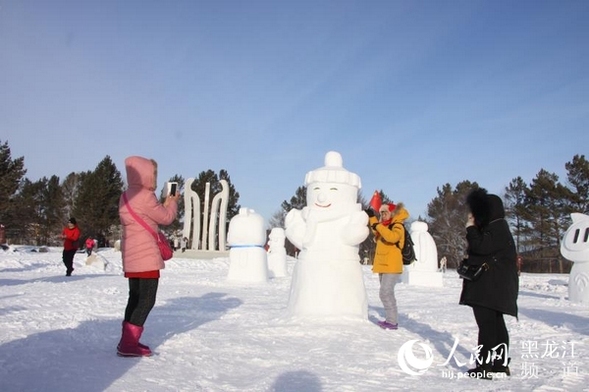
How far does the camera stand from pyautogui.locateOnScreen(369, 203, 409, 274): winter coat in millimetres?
6113

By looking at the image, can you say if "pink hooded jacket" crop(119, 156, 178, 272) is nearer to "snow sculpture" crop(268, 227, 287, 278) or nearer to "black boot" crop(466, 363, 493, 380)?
"black boot" crop(466, 363, 493, 380)

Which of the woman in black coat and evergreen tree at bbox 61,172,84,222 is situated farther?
evergreen tree at bbox 61,172,84,222

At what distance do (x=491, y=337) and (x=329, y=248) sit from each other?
117 inches

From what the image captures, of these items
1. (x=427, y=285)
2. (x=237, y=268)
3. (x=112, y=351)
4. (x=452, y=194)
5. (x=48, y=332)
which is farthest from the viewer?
(x=452, y=194)

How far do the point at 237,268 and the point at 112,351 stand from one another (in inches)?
371

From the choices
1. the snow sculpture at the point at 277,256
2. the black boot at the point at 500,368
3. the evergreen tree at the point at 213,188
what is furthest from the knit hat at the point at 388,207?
the evergreen tree at the point at 213,188

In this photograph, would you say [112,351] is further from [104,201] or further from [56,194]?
[56,194]

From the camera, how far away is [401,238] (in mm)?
6223

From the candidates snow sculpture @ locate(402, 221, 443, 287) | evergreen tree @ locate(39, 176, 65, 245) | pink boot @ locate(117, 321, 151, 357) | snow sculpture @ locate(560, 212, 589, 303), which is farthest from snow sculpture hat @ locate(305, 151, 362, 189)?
evergreen tree @ locate(39, 176, 65, 245)

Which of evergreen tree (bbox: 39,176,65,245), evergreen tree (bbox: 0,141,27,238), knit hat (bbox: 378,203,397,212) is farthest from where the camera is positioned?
evergreen tree (bbox: 39,176,65,245)

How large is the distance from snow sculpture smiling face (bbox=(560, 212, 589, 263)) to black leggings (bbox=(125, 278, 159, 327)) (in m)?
10.1

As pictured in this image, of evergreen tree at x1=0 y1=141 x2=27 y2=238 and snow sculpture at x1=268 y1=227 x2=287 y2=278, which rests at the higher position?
evergreen tree at x1=0 y1=141 x2=27 y2=238

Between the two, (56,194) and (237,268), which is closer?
(237,268)

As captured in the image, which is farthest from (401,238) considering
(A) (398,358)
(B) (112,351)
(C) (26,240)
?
(C) (26,240)
